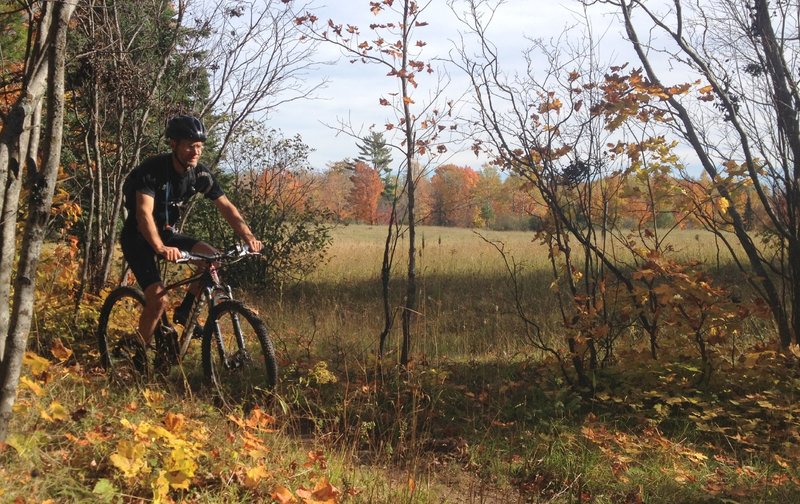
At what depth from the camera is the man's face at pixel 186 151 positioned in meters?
4.58

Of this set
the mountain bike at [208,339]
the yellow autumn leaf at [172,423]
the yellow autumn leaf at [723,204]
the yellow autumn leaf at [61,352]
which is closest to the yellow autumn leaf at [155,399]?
the mountain bike at [208,339]

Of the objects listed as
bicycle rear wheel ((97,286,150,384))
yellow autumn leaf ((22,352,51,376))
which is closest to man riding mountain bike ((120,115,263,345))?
bicycle rear wheel ((97,286,150,384))

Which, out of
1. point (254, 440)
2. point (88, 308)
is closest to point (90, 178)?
point (88, 308)

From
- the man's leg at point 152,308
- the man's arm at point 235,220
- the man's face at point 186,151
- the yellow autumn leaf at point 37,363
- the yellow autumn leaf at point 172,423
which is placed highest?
the man's face at point 186,151

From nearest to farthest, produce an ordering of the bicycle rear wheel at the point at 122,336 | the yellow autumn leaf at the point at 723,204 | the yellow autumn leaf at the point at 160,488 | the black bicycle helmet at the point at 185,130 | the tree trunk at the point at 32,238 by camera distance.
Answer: the yellow autumn leaf at the point at 160,488 < the tree trunk at the point at 32,238 < the black bicycle helmet at the point at 185,130 < the bicycle rear wheel at the point at 122,336 < the yellow autumn leaf at the point at 723,204

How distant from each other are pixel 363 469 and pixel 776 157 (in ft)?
13.8

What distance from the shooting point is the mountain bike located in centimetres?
461

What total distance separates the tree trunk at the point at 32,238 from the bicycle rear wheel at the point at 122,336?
1.84 meters

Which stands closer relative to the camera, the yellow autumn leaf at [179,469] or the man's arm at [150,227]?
the yellow autumn leaf at [179,469]

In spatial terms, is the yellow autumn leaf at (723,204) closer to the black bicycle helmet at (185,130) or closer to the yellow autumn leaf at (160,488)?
the black bicycle helmet at (185,130)

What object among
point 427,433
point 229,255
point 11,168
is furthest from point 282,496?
point 229,255

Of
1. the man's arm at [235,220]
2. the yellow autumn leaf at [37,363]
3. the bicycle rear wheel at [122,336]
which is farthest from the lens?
the bicycle rear wheel at [122,336]

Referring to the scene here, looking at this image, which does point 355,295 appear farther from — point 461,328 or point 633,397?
point 633,397

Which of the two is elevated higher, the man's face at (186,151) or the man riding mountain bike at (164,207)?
the man's face at (186,151)
